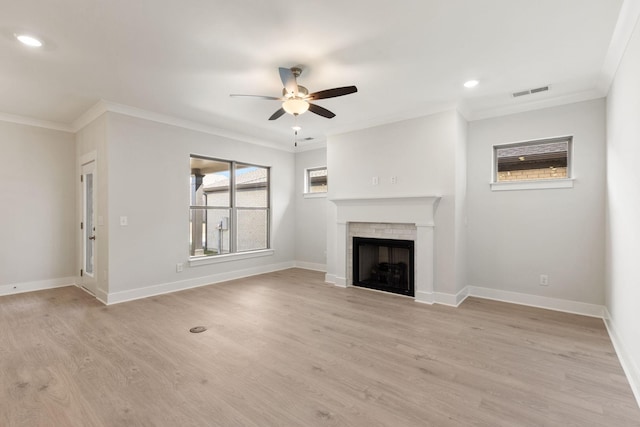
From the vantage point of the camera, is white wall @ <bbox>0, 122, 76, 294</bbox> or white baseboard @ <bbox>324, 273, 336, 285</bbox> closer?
white wall @ <bbox>0, 122, 76, 294</bbox>

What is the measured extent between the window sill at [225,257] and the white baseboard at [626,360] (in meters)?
5.22

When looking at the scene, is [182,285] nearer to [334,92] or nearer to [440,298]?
[334,92]

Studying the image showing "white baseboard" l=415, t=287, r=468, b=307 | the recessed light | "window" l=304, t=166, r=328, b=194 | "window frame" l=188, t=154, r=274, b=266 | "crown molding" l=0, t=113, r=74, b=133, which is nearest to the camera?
the recessed light

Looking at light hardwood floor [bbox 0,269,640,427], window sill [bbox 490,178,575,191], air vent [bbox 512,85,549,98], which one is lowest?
light hardwood floor [bbox 0,269,640,427]

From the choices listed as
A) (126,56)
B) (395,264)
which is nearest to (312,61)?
(126,56)

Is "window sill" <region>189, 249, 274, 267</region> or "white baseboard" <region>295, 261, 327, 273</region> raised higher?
"window sill" <region>189, 249, 274, 267</region>

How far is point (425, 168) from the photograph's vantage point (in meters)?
4.39

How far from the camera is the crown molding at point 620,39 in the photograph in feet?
7.16

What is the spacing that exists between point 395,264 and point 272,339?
2.63 metres

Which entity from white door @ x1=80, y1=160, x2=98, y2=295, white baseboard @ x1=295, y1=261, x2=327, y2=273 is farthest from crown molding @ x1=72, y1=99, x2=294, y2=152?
white baseboard @ x1=295, y1=261, x2=327, y2=273

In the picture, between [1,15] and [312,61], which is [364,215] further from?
[1,15]

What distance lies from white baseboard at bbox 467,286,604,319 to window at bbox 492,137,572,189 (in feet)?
4.93

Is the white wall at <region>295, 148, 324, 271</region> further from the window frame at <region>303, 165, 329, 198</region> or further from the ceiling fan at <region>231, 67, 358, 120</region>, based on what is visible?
the ceiling fan at <region>231, 67, 358, 120</region>

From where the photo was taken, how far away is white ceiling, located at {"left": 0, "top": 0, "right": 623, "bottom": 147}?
2.25 meters
